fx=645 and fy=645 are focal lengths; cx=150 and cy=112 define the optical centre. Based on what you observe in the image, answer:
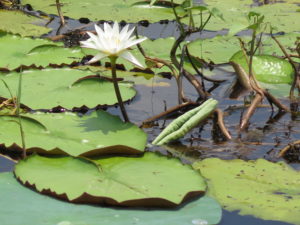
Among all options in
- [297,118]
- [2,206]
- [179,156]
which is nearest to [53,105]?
[179,156]

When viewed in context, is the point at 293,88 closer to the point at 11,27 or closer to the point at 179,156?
the point at 179,156

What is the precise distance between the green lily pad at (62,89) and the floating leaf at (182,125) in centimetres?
37

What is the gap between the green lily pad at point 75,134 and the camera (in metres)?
2.08

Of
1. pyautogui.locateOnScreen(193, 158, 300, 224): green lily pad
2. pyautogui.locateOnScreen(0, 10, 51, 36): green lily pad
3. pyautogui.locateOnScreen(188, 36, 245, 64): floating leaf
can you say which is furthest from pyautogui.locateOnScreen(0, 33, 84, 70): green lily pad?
pyautogui.locateOnScreen(193, 158, 300, 224): green lily pad

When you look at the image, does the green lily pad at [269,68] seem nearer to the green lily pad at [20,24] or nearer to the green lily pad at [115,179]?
the green lily pad at [115,179]

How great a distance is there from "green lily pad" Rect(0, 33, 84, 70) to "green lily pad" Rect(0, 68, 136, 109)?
19 centimetres

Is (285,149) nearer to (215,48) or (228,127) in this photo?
(228,127)

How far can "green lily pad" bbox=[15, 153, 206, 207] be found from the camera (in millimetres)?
1792

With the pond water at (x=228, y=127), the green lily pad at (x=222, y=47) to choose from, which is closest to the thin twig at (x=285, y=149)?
the pond water at (x=228, y=127)

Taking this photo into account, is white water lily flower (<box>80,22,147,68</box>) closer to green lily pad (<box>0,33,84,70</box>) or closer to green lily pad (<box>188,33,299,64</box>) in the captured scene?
green lily pad (<box>0,33,84,70</box>)

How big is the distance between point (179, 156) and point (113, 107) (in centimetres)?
55

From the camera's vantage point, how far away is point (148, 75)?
3.04 meters

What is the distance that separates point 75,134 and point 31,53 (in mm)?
990

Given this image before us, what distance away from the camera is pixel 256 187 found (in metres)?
1.95
